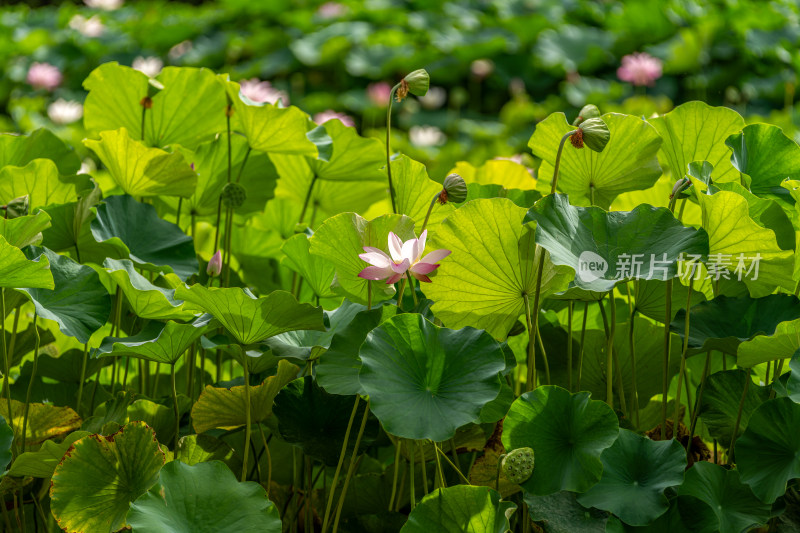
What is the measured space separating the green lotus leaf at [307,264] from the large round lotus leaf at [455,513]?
26cm

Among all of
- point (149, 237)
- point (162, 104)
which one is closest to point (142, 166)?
point (149, 237)

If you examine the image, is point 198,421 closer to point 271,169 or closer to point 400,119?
point 271,169

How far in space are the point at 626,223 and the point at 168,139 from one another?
610 mm

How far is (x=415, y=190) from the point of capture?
80 centimetres

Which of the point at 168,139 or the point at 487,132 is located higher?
the point at 168,139

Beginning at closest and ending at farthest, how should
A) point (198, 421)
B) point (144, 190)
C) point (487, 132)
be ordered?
point (198, 421) → point (144, 190) → point (487, 132)

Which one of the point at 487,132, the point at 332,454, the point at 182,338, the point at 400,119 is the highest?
the point at 182,338

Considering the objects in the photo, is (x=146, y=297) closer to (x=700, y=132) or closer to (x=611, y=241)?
(x=611, y=241)

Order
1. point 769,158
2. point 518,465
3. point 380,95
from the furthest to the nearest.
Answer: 1. point 380,95
2. point 769,158
3. point 518,465

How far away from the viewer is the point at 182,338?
2.10 feet

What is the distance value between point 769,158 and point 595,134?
0.24m

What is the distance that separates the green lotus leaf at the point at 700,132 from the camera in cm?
79

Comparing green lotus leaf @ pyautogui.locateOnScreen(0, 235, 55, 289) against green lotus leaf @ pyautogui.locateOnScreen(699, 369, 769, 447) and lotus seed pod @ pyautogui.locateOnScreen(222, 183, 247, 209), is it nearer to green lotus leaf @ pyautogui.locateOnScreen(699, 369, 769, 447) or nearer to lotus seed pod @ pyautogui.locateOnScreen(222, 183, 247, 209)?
lotus seed pod @ pyautogui.locateOnScreen(222, 183, 247, 209)

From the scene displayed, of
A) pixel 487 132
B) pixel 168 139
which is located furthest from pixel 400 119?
pixel 168 139
